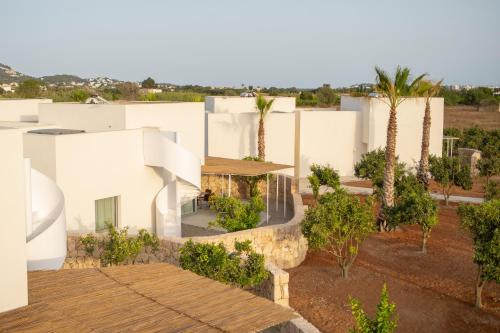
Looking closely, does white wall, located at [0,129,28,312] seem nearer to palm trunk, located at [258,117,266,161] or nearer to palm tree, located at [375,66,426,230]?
palm tree, located at [375,66,426,230]

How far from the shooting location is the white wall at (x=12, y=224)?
7.41 meters

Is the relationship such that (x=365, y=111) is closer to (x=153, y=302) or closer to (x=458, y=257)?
(x=458, y=257)

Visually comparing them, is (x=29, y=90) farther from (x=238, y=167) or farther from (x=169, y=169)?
(x=169, y=169)

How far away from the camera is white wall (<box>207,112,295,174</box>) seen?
28.9 meters

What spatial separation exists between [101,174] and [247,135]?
13.7 m

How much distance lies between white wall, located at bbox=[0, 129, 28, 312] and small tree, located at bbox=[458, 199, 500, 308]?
29.9 ft

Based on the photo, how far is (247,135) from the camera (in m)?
29.2

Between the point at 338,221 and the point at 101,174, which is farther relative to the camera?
the point at 101,174

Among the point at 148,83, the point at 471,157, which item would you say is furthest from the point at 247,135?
the point at 148,83

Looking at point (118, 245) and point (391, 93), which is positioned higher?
point (391, 93)

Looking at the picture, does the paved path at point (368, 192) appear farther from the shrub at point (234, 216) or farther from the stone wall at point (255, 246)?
the shrub at point (234, 216)

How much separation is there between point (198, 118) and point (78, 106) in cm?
450

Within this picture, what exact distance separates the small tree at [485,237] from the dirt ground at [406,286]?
0.85m

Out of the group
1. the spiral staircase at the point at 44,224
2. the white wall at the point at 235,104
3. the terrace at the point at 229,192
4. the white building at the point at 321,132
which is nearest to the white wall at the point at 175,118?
the terrace at the point at 229,192
